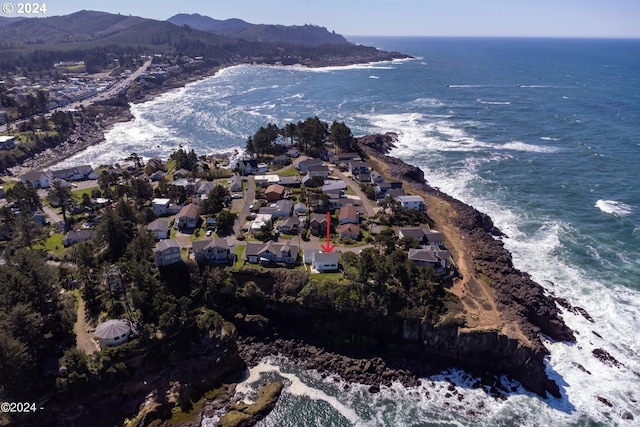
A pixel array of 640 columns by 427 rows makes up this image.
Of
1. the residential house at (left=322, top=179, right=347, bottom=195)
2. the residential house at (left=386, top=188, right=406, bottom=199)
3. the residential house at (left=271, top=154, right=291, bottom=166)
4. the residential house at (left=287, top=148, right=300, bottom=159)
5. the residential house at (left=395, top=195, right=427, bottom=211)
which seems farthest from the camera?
the residential house at (left=287, top=148, right=300, bottom=159)

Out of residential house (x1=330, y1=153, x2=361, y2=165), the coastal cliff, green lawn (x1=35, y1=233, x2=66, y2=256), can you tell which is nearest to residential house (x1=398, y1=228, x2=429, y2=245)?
the coastal cliff

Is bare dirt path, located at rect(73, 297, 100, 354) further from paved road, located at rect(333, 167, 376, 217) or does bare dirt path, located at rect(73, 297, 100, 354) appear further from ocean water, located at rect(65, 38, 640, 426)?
paved road, located at rect(333, 167, 376, 217)

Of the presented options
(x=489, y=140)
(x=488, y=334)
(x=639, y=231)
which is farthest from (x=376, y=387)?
(x=489, y=140)

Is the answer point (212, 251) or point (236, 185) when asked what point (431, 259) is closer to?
point (212, 251)

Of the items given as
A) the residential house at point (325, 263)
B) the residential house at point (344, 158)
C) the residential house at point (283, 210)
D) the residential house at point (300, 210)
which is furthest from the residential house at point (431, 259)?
the residential house at point (344, 158)

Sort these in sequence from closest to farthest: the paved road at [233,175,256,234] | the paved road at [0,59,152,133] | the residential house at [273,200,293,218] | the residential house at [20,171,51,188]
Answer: the paved road at [233,175,256,234], the residential house at [273,200,293,218], the residential house at [20,171,51,188], the paved road at [0,59,152,133]

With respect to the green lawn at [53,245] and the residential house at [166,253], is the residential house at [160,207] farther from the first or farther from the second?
the residential house at [166,253]

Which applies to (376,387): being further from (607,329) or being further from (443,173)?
(443,173)

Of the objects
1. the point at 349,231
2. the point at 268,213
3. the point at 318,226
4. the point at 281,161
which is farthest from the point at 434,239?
the point at 281,161
